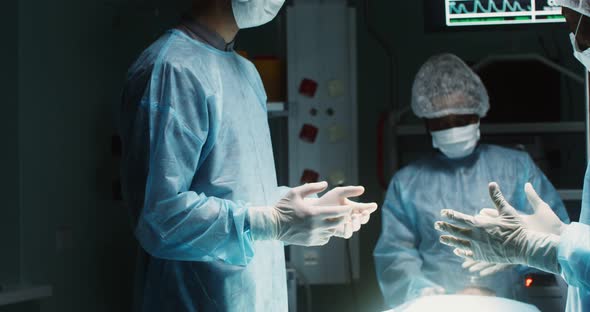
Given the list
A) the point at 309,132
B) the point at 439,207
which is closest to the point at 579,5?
the point at 439,207

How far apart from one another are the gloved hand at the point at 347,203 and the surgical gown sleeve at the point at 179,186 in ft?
0.64

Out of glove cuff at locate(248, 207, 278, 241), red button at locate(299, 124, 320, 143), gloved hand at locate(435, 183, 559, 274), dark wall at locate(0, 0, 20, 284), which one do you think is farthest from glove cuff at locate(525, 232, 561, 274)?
dark wall at locate(0, 0, 20, 284)

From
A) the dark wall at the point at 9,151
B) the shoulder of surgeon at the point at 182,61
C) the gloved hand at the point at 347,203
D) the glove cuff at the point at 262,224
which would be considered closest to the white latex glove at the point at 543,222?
the gloved hand at the point at 347,203

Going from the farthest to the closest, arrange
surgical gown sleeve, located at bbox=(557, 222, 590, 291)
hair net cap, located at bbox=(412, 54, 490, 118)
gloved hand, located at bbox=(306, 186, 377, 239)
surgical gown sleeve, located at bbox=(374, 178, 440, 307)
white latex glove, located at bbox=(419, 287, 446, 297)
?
hair net cap, located at bbox=(412, 54, 490, 118) < surgical gown sleeve, located at bbox=(374, 178, 440, 307) < white latex glove, located at bbox=(419, 287, 446, 297) < gloved hand, located at bbox=(306, 186, 377, 239) < surgical gown sleeve, located at bbox=(557, 222, 590, 291)

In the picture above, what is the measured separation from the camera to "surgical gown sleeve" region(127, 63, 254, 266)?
1.61m

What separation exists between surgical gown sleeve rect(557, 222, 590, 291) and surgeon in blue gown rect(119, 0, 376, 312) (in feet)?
1.57

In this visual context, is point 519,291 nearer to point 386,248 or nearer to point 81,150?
point 386,248

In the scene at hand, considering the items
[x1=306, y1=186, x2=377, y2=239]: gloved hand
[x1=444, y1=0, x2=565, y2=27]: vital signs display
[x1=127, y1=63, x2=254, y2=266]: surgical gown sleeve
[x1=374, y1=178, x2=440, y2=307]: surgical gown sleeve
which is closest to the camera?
[x1=127, y1=63, x2=254, y2=266]: surgical gown sleeve

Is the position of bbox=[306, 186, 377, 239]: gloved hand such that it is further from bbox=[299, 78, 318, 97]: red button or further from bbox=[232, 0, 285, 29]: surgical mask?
bbox=[299, 78, 318, 97]: red button

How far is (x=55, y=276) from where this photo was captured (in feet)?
10.0

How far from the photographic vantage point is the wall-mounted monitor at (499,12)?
3.14m

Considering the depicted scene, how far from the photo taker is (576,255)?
60.0 inches

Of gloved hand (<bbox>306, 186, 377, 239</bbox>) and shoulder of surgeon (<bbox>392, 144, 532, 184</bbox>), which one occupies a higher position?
shoulder of surgeon (<bbox>392, 144, 532, 184</bbox>)

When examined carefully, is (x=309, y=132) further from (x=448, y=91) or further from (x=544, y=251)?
(x=544, y=251)
